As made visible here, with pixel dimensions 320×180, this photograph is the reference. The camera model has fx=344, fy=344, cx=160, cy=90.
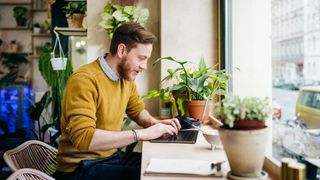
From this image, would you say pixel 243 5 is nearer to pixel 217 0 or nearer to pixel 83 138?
pixel 217 0

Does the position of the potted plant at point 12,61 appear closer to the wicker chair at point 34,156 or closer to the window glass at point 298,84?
the wicker chair at point 34,156

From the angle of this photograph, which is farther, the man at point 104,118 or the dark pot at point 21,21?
the dark pot at point 21,21

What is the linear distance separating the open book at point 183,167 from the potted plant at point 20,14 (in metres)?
5.10

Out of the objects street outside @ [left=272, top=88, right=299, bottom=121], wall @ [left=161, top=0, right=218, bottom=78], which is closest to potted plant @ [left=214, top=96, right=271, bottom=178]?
street outside @ [left=272, top=88, right=299, bottom=121]

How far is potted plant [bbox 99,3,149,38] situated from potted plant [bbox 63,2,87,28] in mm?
413

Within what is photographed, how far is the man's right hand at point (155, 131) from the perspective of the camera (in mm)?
1714

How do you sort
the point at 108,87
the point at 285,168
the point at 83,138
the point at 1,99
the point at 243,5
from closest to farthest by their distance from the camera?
the point at 285,168 < the point at 83,138 < the point at 108,87 < the point at 243,5 < the point at 1,99

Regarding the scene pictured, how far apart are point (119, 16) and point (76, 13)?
23.1 inches

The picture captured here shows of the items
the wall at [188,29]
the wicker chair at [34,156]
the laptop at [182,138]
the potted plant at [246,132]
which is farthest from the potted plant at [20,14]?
the potted plant at [246,132]

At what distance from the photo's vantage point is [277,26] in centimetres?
199

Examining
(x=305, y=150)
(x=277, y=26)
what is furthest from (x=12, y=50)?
(x=305, y=150)

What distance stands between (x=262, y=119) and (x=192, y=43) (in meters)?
1.75

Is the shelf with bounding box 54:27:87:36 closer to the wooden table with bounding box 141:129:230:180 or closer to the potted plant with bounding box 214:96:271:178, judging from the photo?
the wooden table with bounding box 141:129:230:180

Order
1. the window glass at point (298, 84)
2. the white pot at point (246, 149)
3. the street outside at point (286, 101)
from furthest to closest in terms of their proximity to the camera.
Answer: the street outside at point (286, 101) < the window glass at point (298, 84) < the white pot at point (246, 149)
